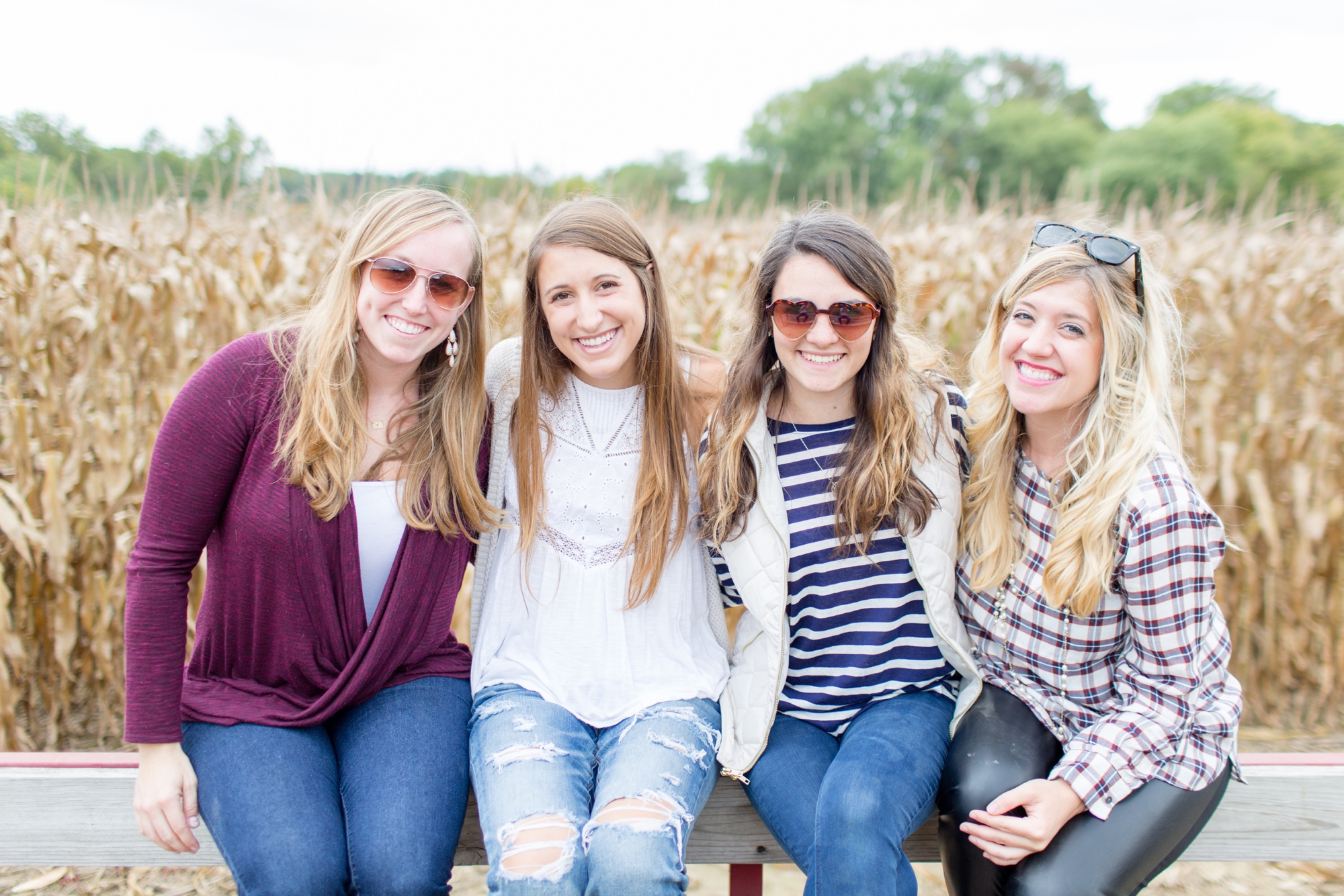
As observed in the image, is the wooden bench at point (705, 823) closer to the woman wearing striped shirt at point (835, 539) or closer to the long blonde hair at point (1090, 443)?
the woman wearing striped shirt at point (835, 539)

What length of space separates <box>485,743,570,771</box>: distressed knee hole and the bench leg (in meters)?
0.57

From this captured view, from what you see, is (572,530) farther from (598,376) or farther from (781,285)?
(781,285)

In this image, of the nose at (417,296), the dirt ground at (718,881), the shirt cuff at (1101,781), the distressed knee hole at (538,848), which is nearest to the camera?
the distressed knee hole at (538,848)

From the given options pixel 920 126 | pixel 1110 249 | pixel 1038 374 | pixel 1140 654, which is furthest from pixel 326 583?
pixel 920 126

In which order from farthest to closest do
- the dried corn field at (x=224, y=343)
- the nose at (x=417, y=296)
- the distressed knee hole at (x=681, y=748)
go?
the dried corn field at (x=224, y=343), the nose at (x=417, y=296), the distressed knee hole at (x=681, y=748)

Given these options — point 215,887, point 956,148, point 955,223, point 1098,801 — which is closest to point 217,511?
point 215,887

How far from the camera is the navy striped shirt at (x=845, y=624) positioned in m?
1.89

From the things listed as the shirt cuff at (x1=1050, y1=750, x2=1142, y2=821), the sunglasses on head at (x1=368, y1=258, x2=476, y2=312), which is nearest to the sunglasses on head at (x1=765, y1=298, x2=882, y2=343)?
the sunglasses on head at (x1=368, y1=258, x2=476, y2=312)

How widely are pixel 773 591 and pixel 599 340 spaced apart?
68 cm

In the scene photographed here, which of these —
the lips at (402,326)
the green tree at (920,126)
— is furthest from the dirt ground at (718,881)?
the green tree at (920,126)

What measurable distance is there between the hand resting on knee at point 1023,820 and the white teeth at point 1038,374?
0.80 m

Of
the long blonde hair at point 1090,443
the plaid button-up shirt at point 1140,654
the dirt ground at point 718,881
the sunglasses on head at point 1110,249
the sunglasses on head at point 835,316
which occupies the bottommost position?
the dirt ground at point 718,881

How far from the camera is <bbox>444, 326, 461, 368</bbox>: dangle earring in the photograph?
6.52 ft

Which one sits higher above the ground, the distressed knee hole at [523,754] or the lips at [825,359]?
the lips at [825,359]
